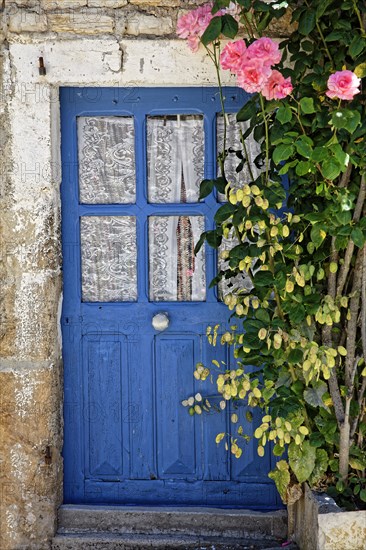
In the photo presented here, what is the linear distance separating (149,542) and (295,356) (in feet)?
3.95

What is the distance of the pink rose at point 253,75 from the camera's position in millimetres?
3043

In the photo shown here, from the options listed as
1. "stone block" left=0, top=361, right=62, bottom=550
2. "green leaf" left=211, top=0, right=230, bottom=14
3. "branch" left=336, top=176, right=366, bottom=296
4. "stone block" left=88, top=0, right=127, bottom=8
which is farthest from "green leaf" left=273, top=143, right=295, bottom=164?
"stone block" left=0, top=361, right=62, bottom=550

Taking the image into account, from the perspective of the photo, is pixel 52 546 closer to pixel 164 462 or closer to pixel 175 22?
pixel 164 462

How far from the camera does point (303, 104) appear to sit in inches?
122

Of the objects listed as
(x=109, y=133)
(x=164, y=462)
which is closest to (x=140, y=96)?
(x=109, y=133)

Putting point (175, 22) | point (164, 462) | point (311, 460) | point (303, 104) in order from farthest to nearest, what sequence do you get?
point (164, 462) < point (175, 22) < point (311, 460) < point (303, 104)

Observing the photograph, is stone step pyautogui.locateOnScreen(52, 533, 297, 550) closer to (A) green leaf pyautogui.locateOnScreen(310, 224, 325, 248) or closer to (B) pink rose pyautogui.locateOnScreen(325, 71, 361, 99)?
(A) green leaf pyautogui.locateOnScreen(310, 224, 325, 248)

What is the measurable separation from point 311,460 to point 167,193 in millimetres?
Answer: 1369

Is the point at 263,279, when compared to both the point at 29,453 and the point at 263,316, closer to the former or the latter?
the point at 263,316

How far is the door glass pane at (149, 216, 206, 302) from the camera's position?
387cm

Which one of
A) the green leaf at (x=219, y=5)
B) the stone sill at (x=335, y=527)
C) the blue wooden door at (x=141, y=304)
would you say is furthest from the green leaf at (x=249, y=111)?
the stone sill at (x=335, y=527)

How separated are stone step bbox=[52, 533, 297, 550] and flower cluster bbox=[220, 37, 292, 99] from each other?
2.01 metres

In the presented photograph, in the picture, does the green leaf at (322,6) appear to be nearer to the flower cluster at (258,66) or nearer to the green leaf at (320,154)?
the flower cluster at (258,66)

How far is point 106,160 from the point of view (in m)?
3.85
